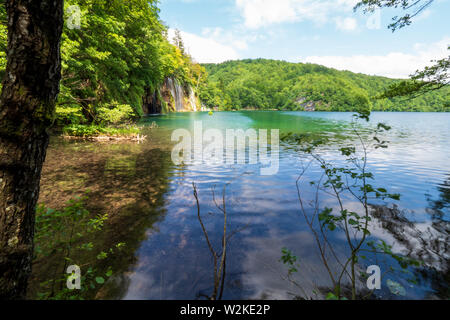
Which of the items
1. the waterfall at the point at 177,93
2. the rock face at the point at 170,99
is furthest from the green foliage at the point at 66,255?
the waterfall at the point at 177,93

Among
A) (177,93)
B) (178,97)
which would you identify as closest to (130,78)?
(177,93)

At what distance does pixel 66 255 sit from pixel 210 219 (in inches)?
110

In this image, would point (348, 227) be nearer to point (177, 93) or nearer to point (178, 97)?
point (177, 93)

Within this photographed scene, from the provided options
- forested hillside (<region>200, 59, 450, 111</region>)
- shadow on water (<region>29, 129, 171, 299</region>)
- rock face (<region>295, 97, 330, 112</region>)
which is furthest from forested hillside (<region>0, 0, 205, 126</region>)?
rock face (<region>295, 97, 330, 112</region>)

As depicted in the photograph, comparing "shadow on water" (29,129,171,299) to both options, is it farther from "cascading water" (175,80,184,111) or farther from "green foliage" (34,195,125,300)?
"cascading water" (175,80,184,111)

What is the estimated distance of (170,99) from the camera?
5909 cm

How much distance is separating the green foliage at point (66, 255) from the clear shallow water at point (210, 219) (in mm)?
273

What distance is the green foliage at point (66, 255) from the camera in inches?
104

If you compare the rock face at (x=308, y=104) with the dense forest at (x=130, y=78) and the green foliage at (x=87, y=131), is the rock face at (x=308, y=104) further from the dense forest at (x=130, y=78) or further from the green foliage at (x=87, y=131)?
the green foliage at (x=87, y=131)

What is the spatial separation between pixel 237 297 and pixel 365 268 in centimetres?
226
